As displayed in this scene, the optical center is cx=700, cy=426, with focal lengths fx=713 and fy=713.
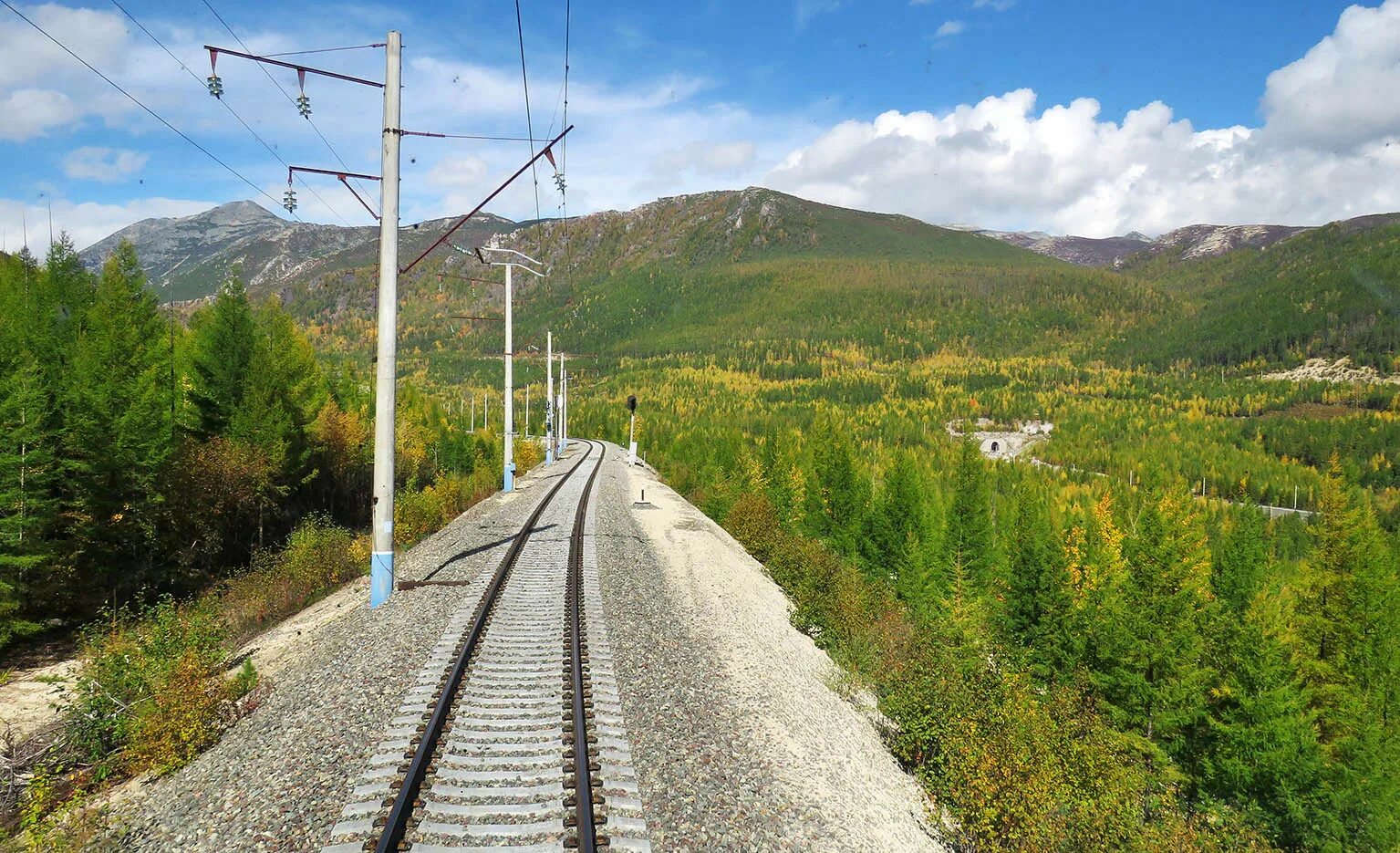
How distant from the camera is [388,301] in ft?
41.5

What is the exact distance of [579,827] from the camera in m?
5.61

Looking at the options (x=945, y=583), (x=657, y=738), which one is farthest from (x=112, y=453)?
(x=945, y=583)

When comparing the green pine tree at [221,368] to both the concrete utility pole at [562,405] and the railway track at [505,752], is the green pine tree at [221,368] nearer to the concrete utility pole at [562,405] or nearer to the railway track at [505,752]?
the railway track at [505,752]

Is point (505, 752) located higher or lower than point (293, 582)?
higher

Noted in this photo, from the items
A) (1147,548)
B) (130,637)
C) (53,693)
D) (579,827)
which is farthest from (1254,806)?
(53,693)

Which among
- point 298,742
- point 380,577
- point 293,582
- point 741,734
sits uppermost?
point 380,577

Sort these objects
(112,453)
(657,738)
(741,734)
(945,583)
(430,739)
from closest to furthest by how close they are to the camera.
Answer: (430,739) < (657,738) < (741,734) < (112,453) < (945,583)

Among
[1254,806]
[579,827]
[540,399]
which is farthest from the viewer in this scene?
[540,399]

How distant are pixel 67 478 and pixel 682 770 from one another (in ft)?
64.8

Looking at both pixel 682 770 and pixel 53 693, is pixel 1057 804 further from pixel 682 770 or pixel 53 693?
pixel 53 693

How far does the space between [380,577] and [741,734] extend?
798 cm

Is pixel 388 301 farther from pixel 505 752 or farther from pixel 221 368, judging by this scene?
pixel 221 368

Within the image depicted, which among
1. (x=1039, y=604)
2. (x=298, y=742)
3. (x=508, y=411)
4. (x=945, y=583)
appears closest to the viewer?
(x=298, y=742)

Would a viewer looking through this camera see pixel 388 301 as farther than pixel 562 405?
No
